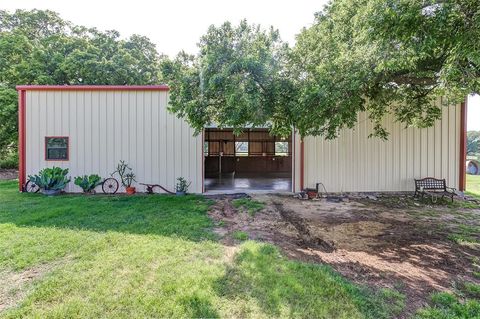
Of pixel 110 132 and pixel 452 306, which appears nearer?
pixel 452 306

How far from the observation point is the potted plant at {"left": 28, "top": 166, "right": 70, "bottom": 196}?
7680 millimetres

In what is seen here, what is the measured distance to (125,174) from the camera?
8.29m

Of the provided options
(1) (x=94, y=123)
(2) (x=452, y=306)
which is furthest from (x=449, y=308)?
(1) (x=94, y=123)

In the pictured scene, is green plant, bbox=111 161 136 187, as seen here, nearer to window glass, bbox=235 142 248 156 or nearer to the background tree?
the background tree

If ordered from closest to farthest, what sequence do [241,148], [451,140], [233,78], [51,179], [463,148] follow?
1. [233,78]
2. [51,179]
3. [463,148]
4. [451,140]
5. [241,148]

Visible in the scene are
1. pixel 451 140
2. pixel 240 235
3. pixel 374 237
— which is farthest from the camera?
pixel 451 140

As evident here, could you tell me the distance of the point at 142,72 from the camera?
17.2 meters

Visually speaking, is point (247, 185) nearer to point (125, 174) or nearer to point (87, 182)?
point (125, 174)

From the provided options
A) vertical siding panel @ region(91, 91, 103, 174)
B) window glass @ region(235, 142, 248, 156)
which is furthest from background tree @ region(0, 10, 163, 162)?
vertical siding panel @ region(91, 91, 103, 174)

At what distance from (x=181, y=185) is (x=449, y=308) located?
6908 millimetres

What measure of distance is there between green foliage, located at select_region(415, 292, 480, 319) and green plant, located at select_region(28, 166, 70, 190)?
895cm

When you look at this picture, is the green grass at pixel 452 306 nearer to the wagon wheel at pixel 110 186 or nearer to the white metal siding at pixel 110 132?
the white metal siding at pixel 110 132

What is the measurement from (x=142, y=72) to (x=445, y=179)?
17.0 meters

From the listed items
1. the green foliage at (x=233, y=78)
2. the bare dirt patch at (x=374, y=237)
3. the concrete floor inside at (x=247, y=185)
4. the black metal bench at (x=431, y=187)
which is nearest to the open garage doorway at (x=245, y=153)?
the concrete floor inside at (x=247, y=185)
